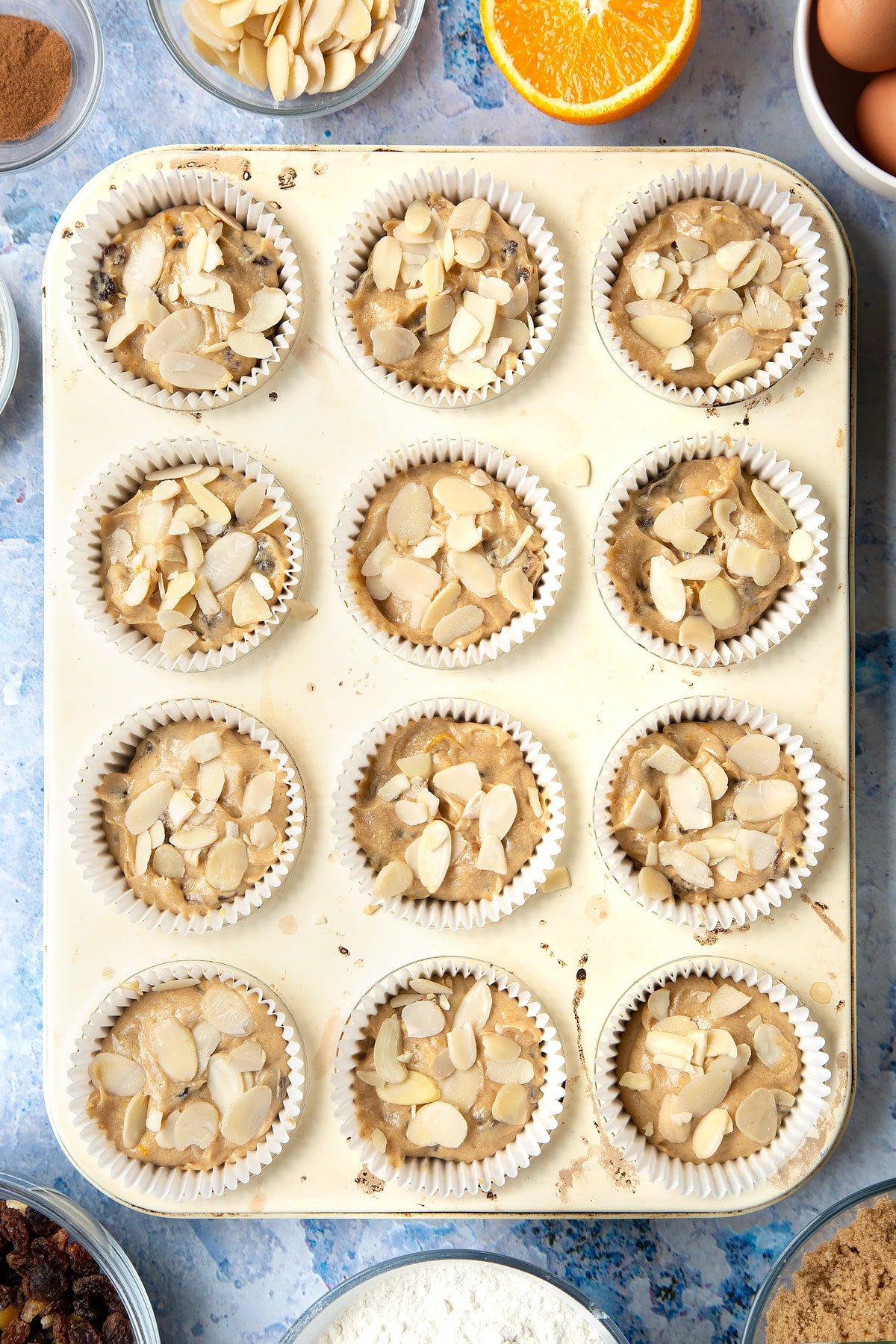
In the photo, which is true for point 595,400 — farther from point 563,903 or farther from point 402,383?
point 563,903

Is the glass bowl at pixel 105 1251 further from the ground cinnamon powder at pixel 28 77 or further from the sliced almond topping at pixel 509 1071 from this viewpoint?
the ground cinnamon powder at pixel 28 77

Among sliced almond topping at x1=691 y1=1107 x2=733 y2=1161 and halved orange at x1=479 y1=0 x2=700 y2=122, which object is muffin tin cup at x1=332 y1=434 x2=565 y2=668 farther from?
sliced almond topping at x1=691 y1=1107 x2=733 y2=1161

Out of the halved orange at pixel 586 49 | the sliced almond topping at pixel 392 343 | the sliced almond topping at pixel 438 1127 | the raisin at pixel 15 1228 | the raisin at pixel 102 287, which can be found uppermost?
the halved orange at pixel 586 49

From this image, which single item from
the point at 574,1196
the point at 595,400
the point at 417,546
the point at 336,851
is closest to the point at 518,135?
the point at 595,400

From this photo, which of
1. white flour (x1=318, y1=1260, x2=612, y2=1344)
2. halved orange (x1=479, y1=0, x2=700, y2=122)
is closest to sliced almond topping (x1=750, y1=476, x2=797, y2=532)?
halved orange (x1=479, y1=0, x2=700, y2=122)

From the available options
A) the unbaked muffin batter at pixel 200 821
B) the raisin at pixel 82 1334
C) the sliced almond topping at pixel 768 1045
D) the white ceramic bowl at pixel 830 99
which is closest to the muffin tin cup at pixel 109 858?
the unbaked muffin batter at pixel 200 821
